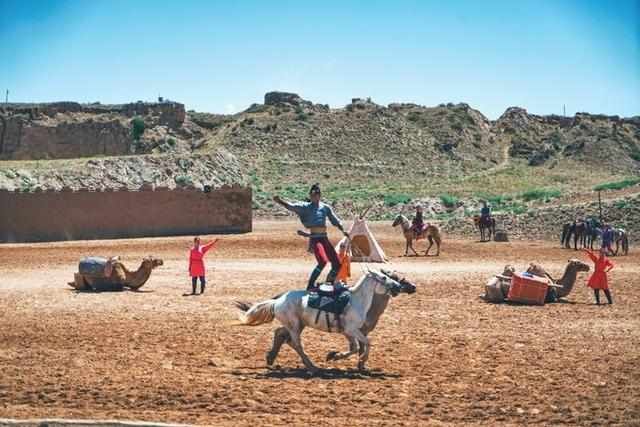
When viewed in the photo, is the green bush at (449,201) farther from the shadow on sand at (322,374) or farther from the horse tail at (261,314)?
the shadow on sand at (322,374)

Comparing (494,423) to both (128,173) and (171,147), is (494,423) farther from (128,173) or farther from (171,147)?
(171,147)

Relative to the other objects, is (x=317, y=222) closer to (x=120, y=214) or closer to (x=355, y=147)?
(x=120, y=214)

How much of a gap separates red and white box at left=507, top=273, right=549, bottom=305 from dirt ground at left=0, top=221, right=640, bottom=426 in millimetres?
368

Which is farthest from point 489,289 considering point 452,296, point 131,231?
point 131,231

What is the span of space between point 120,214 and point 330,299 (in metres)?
30.7

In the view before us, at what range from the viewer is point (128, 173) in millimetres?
50250

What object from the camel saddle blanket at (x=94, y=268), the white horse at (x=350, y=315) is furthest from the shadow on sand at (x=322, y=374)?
the camel saddle blanket at (x=94, y=268)

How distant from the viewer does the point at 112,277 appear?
70.7 ft

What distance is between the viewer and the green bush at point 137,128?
85.5m

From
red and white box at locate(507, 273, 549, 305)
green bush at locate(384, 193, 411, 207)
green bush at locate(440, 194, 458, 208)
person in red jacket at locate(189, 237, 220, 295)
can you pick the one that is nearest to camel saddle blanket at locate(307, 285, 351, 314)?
red and white box at locate(507, 273, 549, 305)

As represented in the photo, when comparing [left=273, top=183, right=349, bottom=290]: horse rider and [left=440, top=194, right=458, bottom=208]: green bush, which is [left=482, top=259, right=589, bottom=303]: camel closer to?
[left=273, top=183, right=349, bottom=290]: horse rider

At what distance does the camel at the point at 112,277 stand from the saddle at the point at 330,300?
10119 millimetres

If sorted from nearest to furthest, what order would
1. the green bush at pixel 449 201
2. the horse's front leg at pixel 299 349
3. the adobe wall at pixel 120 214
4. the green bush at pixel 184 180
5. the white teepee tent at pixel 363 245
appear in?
the horse's front leg at pixel 299 349
the white teepee tent at pixel 363 245
the adobe wall at pixel 120 214
the green bush at pixel 184 180
the green bush at pixel 449 201

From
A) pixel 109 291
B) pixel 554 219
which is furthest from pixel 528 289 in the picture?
pixel 554 219
